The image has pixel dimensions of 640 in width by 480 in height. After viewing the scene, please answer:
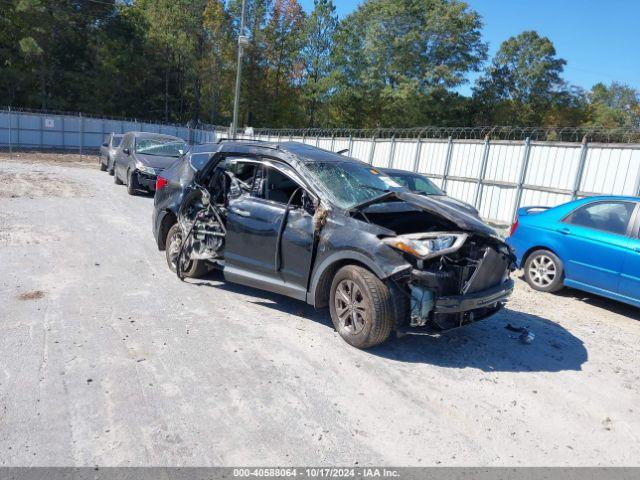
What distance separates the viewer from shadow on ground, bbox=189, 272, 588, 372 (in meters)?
4.56

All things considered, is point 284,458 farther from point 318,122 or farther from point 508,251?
point 318,122

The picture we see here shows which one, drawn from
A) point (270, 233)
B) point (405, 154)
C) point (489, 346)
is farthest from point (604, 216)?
point (405, 154)

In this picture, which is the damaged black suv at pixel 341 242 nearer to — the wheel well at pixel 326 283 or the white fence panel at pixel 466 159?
the wheel well at pixel 326 283

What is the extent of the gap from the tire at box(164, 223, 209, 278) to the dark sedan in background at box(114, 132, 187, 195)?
696 centimetres

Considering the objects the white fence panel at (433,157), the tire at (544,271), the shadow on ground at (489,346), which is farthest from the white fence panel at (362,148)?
the shadow on ground at (489,346)

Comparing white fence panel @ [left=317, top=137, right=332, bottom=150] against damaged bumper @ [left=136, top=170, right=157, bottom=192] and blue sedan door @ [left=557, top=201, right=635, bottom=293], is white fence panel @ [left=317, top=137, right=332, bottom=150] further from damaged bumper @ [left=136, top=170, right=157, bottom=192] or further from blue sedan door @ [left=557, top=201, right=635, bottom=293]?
blue sedan door @ [left=557, top=201, right=635, bottom=293]

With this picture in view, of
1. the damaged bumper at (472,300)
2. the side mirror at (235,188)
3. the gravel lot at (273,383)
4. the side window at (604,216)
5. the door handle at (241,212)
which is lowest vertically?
the gravel lot at (273,383)

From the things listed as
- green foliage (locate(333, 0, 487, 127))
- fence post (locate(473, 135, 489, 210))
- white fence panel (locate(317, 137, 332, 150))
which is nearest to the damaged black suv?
fence post (locate(473, 135, 489, 210))

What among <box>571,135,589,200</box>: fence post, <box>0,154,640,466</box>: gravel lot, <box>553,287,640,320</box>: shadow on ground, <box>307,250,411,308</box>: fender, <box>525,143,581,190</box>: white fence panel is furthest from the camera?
<box>525,143,581,190</box>: white fence panel

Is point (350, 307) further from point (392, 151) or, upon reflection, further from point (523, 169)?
point (392, 151)

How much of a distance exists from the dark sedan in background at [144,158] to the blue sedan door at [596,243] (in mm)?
9894

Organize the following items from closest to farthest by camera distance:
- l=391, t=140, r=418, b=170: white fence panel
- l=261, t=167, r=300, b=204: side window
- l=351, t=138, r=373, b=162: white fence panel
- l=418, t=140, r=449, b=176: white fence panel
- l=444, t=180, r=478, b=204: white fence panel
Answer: l=261, t=167, r=300, b=204: side window
l=444, t=180, r=478, b=204: white fence panel
l=418, t=140, r=449, b=176: white fence panel
l=391, t=140, r=418, b=170: white fence panel
l=351, t=138, r=373, b=162: white fence panel

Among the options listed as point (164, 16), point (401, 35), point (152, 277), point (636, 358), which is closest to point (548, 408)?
point (636, 358)

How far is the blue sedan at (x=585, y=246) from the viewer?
6.15 m
